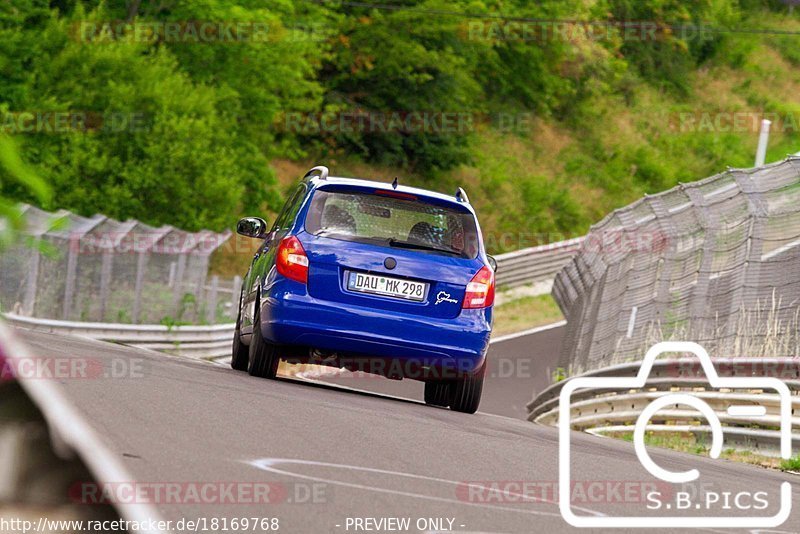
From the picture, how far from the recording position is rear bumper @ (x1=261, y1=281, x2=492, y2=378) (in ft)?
39.5

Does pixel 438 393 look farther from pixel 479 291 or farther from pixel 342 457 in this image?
pixel 342 457

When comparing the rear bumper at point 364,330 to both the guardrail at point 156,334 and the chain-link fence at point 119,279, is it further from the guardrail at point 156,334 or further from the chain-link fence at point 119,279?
the chain-link fence at point 119,279

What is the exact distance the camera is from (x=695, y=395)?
1456 centimetres

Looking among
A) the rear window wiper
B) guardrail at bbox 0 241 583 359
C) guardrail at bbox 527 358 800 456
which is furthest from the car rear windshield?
guardrail at bbox 0 241 583 359

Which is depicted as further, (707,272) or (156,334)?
(156,334)

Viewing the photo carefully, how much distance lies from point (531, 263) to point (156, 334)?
2351 cm

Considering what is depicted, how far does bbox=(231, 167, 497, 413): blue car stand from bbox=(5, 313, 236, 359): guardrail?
10.1 m

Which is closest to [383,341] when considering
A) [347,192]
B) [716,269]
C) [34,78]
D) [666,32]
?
[347,192]

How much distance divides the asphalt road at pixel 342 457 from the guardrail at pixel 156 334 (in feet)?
32.3

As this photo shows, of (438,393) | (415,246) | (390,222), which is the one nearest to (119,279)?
(438,393)

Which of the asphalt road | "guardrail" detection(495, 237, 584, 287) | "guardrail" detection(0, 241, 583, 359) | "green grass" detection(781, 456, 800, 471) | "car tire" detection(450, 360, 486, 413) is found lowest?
"guardrail" detection(0, 241, 583, 359)

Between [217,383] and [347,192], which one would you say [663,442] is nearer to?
[347,192]

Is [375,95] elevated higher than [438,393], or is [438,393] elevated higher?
[375,95]

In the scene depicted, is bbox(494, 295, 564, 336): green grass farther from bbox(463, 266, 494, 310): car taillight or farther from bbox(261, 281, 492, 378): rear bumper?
bbox(261, 281, 492, 378): rear bumper
